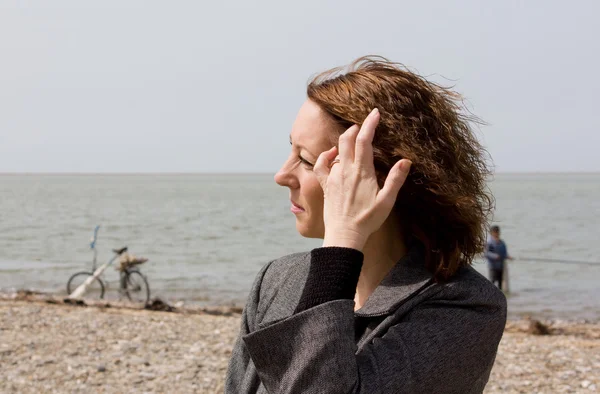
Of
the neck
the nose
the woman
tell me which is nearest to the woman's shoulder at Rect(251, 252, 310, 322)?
the woman

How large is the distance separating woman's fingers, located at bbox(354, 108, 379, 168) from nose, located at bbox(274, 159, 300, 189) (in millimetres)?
Result: 250

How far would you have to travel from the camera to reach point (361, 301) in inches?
80.0

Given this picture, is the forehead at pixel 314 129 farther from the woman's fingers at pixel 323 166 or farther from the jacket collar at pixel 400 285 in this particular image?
the jacket collar at pixel 400 285

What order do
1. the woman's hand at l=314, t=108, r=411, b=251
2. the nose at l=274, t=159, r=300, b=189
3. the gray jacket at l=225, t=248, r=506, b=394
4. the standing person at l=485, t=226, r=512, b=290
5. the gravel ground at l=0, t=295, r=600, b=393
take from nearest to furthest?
the gray jacket at l=225, t=248, r=506, b=394 < the woman's hand at l=314, t=108, r=411, b=251 < the nose at l=274, t=159, r=300, b=189 < the gravel ground at l=0, t=295, r=600, b=393 < the standing person at l=485, t=226, r=512, b=290

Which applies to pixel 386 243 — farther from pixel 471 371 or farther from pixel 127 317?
pixel 127 317

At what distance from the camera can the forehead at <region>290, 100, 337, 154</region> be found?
1.89 meters

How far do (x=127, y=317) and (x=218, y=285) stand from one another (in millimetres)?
8553

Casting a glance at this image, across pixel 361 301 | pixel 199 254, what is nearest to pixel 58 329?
pixel 361 301

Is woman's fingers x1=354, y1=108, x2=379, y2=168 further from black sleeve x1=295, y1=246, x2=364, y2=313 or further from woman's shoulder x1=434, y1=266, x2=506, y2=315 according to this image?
woman's shoulder x1=434, y1=266, x2=506, y2=315

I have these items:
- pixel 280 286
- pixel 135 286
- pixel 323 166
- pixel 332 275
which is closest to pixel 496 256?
pixel 135 286

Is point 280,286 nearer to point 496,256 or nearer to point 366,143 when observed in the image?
point 366,143

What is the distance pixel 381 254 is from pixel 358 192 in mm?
353

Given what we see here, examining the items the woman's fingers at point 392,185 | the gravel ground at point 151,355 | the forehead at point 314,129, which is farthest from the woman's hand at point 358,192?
the gravel ground at point 151,355

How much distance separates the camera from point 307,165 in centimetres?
192
